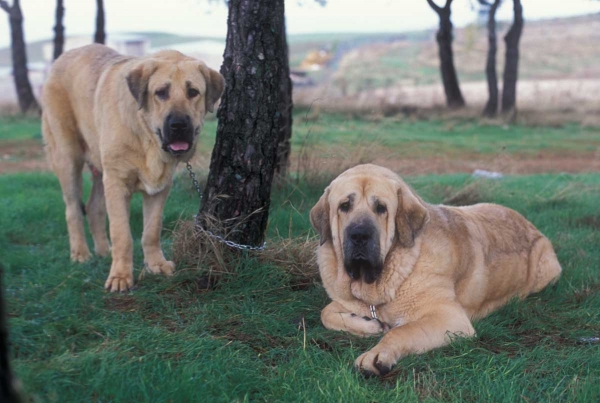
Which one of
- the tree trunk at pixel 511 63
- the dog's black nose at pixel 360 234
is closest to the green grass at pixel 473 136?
the tree trunk at pixel 511 63

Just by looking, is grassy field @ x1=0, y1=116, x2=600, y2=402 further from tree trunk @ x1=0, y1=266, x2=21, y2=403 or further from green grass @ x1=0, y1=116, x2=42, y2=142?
green grass @ x1=0, y1=116, x2=42, y2=142

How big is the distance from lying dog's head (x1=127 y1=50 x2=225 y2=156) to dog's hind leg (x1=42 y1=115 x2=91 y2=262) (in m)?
1.36

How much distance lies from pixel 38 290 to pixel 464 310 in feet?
9.37

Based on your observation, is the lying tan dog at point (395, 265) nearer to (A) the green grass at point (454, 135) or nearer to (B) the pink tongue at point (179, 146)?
(B) the pink tongue at point (179, 146)

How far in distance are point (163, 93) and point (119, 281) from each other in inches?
54.3

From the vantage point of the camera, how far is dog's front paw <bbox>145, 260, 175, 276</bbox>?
5.50 metres

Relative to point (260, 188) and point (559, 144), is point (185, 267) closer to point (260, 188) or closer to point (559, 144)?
point (260, 188)

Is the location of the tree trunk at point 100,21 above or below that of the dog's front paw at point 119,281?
above

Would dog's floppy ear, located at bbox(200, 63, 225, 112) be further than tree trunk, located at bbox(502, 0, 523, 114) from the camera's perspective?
No

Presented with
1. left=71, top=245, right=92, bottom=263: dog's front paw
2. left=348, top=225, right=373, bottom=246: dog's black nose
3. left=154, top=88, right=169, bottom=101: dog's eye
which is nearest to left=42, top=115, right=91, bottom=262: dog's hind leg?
left=71, top=245, right=92, bottom=263: dog's front paw

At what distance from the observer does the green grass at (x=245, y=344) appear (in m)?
3.43

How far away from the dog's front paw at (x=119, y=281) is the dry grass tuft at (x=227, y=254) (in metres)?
0.39

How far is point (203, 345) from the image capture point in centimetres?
392

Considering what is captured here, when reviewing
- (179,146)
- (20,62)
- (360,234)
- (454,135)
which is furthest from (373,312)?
(20,62)
